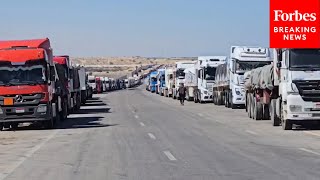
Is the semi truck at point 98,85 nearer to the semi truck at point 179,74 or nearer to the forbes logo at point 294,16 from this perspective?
the semi truck at point 179,74

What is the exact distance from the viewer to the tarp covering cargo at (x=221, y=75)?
45.0 meters

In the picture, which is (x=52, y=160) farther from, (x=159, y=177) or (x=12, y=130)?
(x=12, y=130)

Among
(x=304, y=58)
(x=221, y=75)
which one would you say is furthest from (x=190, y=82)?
(x=304, y=58)

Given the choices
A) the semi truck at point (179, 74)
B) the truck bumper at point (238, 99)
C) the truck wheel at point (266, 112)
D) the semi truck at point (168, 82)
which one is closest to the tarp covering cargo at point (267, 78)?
the truck wheel at point (266, 112)

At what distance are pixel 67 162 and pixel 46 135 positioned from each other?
901cm

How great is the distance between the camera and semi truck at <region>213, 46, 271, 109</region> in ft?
131

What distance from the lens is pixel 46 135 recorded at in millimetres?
23734

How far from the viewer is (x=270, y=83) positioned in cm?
2716

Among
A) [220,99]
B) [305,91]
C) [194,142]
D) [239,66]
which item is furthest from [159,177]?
[220,99]

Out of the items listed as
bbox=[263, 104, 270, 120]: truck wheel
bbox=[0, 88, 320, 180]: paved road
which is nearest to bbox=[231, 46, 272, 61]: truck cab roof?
bbox=[263, 104, 270, 120]: truck wheel

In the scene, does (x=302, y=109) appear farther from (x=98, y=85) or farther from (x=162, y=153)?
(x=98, y=85)

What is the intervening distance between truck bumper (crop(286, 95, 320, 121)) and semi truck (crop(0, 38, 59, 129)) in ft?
32.0

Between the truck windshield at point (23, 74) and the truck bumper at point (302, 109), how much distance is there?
9.88 meters

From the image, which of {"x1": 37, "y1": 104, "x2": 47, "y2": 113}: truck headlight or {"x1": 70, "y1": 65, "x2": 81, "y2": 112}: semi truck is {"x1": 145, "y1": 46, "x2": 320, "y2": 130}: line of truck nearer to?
{"x1": 37, "y1": 104, "x2": 47, "y2": 113}: truck headlight
